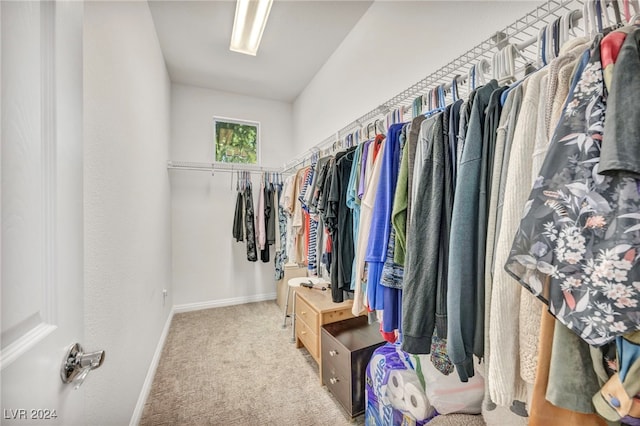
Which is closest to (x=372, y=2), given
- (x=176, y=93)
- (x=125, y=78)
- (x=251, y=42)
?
(x=251, y=42)

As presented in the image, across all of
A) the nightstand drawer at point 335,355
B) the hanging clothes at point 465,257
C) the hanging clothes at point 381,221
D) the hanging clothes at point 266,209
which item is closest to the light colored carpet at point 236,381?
the nightstand drawer at point 335,355

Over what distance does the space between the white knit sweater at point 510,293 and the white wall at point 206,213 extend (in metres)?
3.39

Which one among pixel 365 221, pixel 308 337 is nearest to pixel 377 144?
pixel 365 221

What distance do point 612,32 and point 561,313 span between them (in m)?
0.54

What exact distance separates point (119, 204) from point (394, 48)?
203cm

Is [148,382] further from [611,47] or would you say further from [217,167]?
[611,47]

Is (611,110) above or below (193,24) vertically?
below

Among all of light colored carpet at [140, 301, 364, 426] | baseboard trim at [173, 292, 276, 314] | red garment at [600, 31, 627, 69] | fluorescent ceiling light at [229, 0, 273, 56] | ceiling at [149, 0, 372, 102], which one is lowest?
light colored carpet at [140, 301, 364, 426]

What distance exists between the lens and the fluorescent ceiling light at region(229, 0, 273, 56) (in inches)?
74.2

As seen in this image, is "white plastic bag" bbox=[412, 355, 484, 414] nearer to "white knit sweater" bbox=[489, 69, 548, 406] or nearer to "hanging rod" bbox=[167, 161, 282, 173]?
"white knit sweater" bbox=[489, 69, 548, 406]

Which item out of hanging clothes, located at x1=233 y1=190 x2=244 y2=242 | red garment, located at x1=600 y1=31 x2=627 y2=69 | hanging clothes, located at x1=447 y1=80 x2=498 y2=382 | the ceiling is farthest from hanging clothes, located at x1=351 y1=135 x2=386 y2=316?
hanging clothes, located at x1=233 y1=190 x2=244 y2=242

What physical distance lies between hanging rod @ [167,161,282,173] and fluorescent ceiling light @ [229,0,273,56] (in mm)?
1333

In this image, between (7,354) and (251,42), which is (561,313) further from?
(251,42)

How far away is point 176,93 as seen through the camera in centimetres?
331
